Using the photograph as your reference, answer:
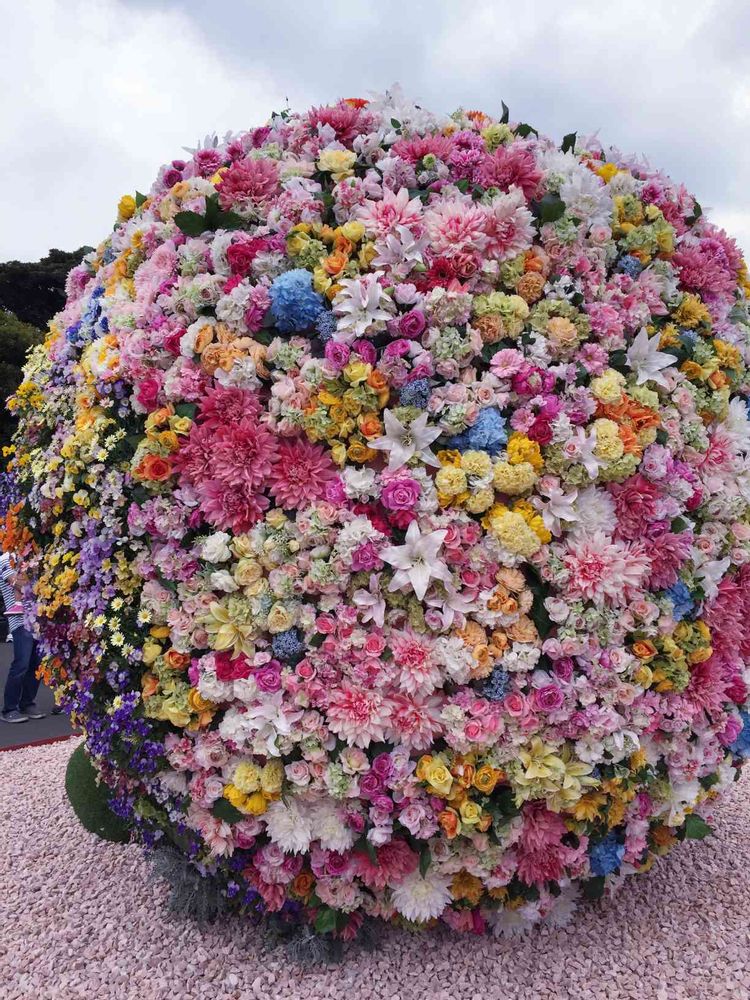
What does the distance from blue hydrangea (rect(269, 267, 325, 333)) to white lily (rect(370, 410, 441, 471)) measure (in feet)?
1.51

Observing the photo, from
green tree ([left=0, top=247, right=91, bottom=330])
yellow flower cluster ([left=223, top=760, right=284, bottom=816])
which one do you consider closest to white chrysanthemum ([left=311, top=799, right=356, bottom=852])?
yellow flower cluster ([left=223, top=760, right=284, bottom=816])

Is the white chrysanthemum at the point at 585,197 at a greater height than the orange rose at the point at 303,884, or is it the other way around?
the white chrysanthemum at the point at 585,197

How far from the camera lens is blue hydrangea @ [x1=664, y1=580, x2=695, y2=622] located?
3084 mm

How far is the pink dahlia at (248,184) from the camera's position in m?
3.25

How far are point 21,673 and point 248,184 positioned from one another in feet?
23.2

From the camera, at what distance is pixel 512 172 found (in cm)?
322

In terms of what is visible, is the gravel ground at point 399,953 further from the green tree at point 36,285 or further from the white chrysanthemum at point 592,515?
the green tree at point 36,285

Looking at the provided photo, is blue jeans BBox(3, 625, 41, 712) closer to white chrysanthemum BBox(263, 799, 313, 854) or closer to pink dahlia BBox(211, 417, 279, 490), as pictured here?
white chrysanthemum BBox(263, 799, 313, 854)

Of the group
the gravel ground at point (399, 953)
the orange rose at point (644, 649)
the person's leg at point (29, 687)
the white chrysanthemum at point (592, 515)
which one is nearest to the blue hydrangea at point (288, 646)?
the white chrysanthemum at point (592, 515)

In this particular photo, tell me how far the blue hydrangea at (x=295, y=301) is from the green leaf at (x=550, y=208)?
3.03 feet

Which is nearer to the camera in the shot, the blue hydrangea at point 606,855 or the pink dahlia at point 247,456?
the pink dahlia at point 247,456

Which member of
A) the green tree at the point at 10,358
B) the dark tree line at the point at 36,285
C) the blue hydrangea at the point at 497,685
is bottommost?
the blue hydrangea at the point at 497,685

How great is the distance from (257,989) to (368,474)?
80.0 inches

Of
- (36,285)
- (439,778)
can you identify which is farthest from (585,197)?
(36,285)
